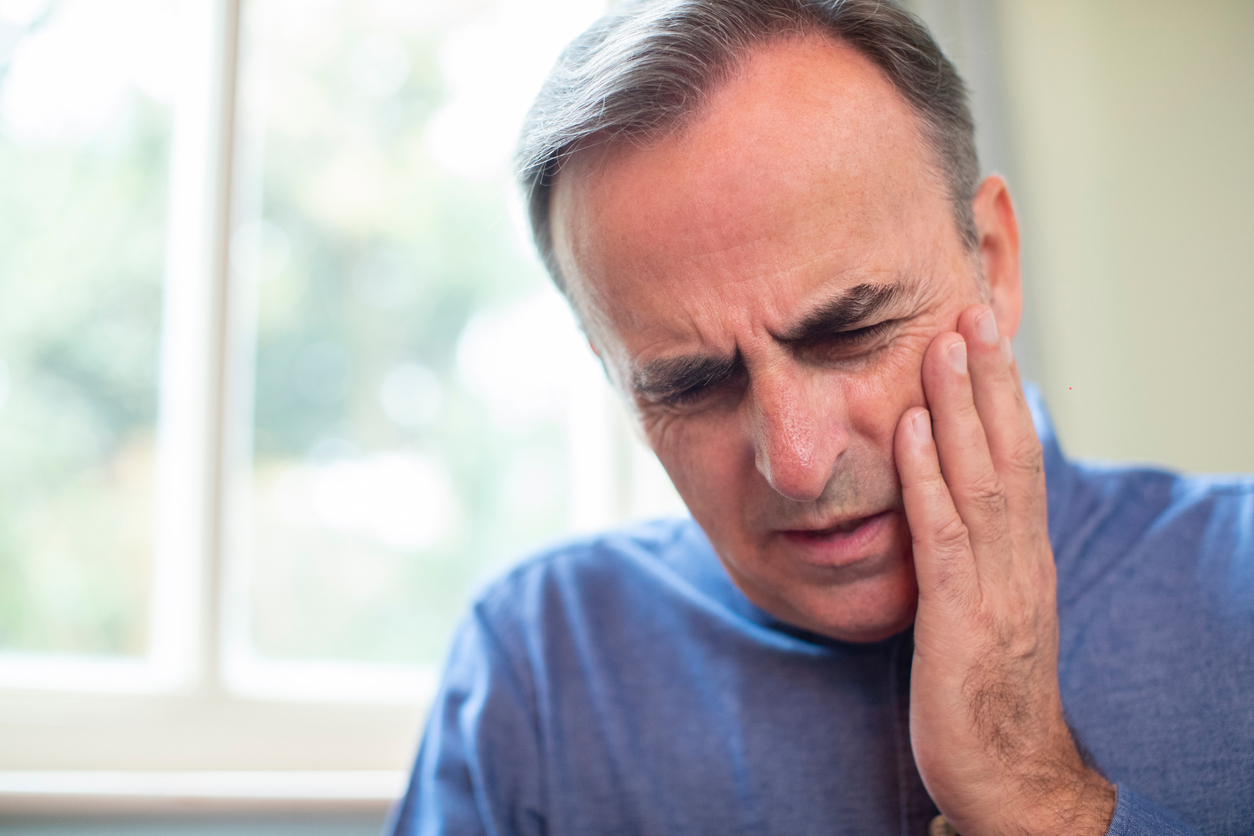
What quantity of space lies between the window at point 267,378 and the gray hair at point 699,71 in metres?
0.84

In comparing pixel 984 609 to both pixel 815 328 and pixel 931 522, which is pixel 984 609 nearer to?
pixel 931 522

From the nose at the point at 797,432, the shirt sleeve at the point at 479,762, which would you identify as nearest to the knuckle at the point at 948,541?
the nose at the point at 797,432

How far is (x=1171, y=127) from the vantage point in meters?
1.58

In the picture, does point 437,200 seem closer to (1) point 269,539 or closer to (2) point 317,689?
(1) point 269,539

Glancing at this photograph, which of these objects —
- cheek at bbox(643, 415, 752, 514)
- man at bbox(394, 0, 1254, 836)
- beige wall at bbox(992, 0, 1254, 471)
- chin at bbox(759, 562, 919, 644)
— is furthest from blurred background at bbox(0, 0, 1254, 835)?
chin at bbox(759, 562, 919, 644)

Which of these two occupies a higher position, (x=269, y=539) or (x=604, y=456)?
(x=604, y=456)

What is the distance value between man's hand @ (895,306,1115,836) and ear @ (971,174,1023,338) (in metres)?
0.15

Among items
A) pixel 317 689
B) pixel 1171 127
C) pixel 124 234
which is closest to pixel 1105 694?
pixel 1171 127

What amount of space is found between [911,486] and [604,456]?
1.26 metres

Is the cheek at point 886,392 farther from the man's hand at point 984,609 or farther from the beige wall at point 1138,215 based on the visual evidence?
the beige wall at point 1138,215

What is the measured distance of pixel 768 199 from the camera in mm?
791

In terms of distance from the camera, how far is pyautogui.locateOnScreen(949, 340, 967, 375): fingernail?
82 centimetres

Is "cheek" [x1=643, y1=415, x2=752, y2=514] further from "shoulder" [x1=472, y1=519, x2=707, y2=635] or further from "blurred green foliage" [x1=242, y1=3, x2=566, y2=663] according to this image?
"blurred green foliage" [x1=242, y1=3, x2=566, y2=663]

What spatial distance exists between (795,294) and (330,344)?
157cm
